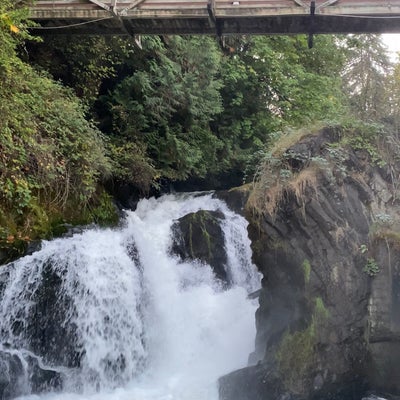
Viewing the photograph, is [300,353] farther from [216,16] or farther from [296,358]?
[216,16]

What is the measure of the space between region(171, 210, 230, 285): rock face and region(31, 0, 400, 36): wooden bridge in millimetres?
3916

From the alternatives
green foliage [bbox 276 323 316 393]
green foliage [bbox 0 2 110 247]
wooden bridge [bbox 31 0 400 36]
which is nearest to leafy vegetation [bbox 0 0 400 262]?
green foliage [bbox 0 2 110 247]

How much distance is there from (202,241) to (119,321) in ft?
9.43

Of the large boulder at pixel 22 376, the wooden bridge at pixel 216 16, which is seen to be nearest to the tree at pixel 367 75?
the wooden bridge at pixel 216 16

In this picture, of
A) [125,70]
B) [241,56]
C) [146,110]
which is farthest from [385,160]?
[241,56]

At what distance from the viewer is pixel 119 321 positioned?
299 inches

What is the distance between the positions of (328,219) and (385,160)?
1.72 m

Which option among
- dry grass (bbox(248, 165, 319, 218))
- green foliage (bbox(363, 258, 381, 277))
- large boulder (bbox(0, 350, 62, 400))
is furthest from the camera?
dry grass (bbox(248, 165, 319, 218))

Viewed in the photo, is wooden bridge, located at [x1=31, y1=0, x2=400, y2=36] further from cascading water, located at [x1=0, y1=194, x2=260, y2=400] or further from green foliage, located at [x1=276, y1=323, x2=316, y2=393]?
green foliage, located at [x1=276, y1=323, x2=316, y2=393]

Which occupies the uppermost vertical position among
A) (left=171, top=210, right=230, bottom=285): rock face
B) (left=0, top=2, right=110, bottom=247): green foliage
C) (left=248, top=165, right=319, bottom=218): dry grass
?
(left=0, top=2, right=110, bottom=247): green foliage

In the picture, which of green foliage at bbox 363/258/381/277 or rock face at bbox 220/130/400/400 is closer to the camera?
rock face at bbox 220/130/400/400

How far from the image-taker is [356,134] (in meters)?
7.77

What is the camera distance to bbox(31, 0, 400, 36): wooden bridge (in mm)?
7957

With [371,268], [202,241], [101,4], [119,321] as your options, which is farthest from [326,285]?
[101,4]
